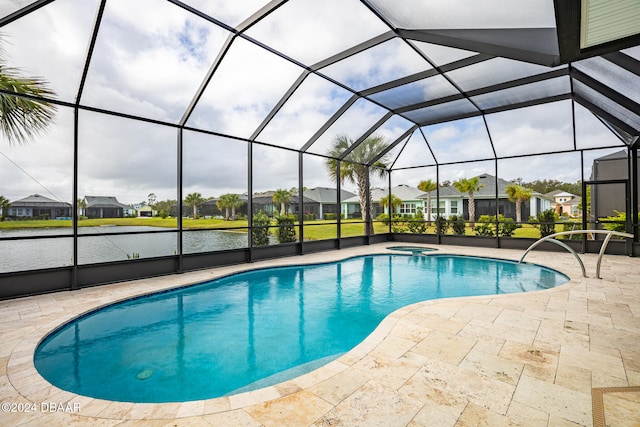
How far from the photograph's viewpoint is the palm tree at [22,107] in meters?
4.46

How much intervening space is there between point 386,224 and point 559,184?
9.95m

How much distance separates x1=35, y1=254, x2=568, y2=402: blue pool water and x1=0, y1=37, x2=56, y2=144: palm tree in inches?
127

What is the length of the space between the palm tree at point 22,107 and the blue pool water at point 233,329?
3.23 meters

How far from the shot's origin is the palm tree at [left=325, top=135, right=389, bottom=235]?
9785mm

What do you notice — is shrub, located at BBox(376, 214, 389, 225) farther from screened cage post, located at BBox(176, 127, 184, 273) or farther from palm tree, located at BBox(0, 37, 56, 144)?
palm tree, located at BBox(0, 37, 56, 144)

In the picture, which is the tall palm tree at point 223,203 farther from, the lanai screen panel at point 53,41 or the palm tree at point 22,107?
the lanai screen panel at point 53,41

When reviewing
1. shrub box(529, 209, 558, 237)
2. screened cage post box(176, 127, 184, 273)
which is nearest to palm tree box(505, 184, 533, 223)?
shrub box(529, 209, 558, 237)

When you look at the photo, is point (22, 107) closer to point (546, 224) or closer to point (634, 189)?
point (634, 189)

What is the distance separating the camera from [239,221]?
1311cm

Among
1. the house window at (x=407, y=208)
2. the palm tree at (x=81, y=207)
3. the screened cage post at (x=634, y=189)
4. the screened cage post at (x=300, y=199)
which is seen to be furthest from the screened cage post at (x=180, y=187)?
the house window at (x=407, y=208)

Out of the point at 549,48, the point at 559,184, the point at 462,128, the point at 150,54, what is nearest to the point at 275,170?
the point at 462,128

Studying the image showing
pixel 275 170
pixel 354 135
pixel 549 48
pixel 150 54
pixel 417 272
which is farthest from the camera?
pixel 275 170

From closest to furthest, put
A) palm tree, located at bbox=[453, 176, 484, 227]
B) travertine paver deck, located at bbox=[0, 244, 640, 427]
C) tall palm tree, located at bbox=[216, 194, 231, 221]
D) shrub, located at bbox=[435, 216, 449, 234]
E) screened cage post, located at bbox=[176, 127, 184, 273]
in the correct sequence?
travertine paver deck, located at bbox=[0, 244, 640, 427]
screened cage post, located at bbox=[176, 127, 184, 273]
shrub, located at bbox=[435, 216, 449, 234]
tall palm tree, located at bbox=[216, 194, 231, 221]
palm tree, located at bbox=[453, 176, 484, 227]

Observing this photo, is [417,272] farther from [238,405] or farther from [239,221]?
[239,221]
